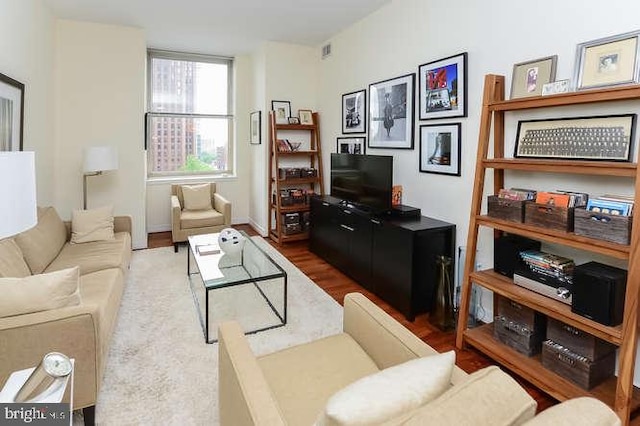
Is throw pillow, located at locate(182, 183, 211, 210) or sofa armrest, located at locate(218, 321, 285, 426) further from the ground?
throw pillow, located at locate(182, 183, 211, 210)

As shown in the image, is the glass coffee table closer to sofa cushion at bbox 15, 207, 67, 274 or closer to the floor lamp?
sofa cushion at bbox 15, 207, 67, 274

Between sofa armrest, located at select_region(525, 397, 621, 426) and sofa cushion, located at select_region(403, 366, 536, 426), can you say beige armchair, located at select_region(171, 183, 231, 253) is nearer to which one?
sofa cushion, located at select_region(403, 366, 536, 426)

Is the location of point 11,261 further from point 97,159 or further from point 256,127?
point 256,127

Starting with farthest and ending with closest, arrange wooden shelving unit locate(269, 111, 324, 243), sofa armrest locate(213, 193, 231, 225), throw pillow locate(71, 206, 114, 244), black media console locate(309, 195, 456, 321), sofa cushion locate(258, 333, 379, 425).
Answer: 1. wooden shelving unit locate(269, 111, 324, 243)
2. sofa armrest locate(213, 193, 231, 225)
3. throw pillow locate(71, 206, 114, 244)
4. black media console locate(309, 195, 456, 321)
5. sofa cushion locate(258, 333, 379, 425)

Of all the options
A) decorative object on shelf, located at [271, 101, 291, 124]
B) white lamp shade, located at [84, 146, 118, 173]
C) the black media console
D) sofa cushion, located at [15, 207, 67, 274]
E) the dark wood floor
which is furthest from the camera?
decorative object on shelf, located at [271, 101, 291, 124]

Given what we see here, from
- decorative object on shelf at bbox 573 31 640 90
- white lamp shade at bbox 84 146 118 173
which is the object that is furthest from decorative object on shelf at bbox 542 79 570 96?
white lamp shade at bbox 84 146 118 173

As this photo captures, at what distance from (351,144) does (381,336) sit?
3348mm

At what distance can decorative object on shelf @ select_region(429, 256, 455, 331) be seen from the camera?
284 cm

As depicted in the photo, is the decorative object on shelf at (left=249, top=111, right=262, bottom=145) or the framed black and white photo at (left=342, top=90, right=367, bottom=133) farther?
the decorative object on shelf at (left=249, top=111, right=262, bottom=145)

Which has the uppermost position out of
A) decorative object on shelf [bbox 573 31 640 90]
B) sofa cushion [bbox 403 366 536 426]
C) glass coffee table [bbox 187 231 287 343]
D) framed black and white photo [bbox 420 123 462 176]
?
decorative object on shelf [bbox 573 31 640 90]

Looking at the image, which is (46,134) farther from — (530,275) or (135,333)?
(530,275)

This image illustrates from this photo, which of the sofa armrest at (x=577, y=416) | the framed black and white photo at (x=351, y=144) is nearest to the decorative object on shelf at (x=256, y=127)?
the framed black and white photo at (x=351, y=144)

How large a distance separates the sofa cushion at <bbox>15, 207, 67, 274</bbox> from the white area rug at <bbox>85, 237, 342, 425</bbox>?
0.66m

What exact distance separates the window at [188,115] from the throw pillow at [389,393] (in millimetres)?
5656
